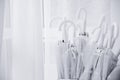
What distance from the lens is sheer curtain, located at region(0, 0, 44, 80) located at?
90 centimetres

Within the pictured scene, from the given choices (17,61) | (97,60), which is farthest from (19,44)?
(97,60)

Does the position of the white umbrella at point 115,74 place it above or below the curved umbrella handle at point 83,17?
below

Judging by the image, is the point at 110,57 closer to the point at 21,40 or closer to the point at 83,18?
the point at 83,18

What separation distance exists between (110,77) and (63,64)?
8.0 inches

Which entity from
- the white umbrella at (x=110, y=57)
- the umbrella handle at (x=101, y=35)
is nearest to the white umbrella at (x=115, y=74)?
the white umbrella at (x=110, y=57)

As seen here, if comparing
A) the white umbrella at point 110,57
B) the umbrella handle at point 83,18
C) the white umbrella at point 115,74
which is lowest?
the white umbrella at point 115,74

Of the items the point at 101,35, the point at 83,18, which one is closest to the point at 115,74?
the point at 101,35

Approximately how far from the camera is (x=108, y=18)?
1.00 metres

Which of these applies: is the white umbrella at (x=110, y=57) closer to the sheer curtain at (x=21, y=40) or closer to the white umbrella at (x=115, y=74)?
the white umbrella at (x=115, y=74)

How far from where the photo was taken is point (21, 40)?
0.91 metres

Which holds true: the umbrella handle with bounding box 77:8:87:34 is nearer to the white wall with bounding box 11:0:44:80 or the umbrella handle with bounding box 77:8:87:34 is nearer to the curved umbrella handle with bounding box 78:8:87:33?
the curved umbrella handle with bounding box 78:8:87:33

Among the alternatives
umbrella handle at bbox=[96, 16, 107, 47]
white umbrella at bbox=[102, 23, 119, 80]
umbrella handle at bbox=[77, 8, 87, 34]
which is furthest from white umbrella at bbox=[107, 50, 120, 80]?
umbrella handle at bbox=[77, 8, 87, 34]

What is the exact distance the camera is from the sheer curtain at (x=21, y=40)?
0.90 meters

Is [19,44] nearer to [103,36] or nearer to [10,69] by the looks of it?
[10,69]
